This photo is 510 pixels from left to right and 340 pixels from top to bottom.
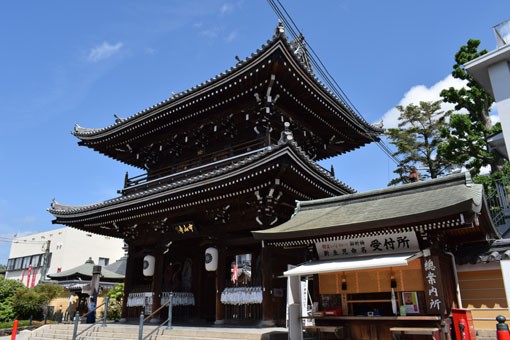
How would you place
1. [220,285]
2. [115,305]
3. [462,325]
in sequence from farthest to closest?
[115,305]
[220,285]
[462,325]

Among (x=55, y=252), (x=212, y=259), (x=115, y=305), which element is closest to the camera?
(x=212, y=259)

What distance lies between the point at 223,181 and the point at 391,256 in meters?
5.80

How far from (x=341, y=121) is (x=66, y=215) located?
44.2 feet

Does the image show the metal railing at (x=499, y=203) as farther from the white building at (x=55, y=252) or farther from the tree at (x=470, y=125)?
the white building at (x=55, y=252)

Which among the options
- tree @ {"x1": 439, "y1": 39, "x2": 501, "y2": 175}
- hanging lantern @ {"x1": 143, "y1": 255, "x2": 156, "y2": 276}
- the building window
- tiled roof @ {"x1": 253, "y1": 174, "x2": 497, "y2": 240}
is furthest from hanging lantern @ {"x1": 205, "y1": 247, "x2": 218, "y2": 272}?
the building window

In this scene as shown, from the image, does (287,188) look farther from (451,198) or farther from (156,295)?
(156,295)

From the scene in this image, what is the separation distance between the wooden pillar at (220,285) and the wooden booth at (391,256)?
3742 mm

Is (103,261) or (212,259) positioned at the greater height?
(103,261)

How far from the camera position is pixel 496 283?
923cm

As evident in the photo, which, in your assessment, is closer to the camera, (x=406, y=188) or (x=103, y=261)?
(x=406, y=188)

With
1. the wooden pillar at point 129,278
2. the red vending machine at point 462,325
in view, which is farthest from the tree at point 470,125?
the wooden pillar at point 129,278

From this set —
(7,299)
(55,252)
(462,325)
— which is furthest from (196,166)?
(55,252)

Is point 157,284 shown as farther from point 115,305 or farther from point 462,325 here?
point 462,325

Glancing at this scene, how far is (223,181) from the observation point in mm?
12328
